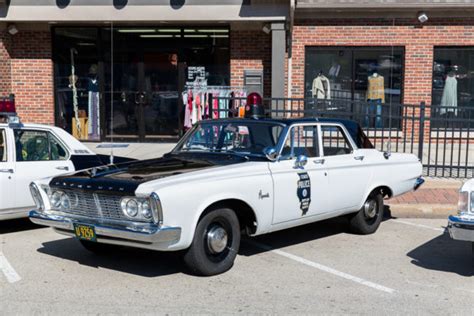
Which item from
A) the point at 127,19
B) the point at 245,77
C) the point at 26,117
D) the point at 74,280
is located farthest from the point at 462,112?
the point at 74,280

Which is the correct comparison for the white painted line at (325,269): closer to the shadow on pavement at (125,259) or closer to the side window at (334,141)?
the shadow on pavement at (125,259)

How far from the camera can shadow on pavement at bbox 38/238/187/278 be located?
6141mm

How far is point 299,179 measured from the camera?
661 cm

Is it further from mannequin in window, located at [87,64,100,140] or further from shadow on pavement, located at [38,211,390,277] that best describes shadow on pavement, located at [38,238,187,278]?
mannequin in window, located at [87,64,100,140]

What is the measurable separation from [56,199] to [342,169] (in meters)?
3.25

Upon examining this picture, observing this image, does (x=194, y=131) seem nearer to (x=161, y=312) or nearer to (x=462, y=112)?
(x=161, y=312)

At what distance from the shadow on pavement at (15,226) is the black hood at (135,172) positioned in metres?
2.20

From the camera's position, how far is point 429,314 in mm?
4918

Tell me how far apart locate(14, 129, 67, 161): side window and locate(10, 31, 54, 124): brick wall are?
860cm


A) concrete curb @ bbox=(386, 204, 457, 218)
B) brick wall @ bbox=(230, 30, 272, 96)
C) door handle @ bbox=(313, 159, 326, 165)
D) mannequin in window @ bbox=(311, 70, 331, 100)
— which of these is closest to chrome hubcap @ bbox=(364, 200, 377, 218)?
door handle @ bbox=(313, 159, 326, 165)

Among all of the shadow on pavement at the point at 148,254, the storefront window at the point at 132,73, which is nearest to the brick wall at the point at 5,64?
the storefront window at the point at 132,73

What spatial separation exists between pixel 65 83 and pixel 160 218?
11798 millimetres

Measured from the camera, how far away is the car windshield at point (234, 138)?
6.79 meters

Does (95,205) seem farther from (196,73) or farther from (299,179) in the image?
(196,73)
